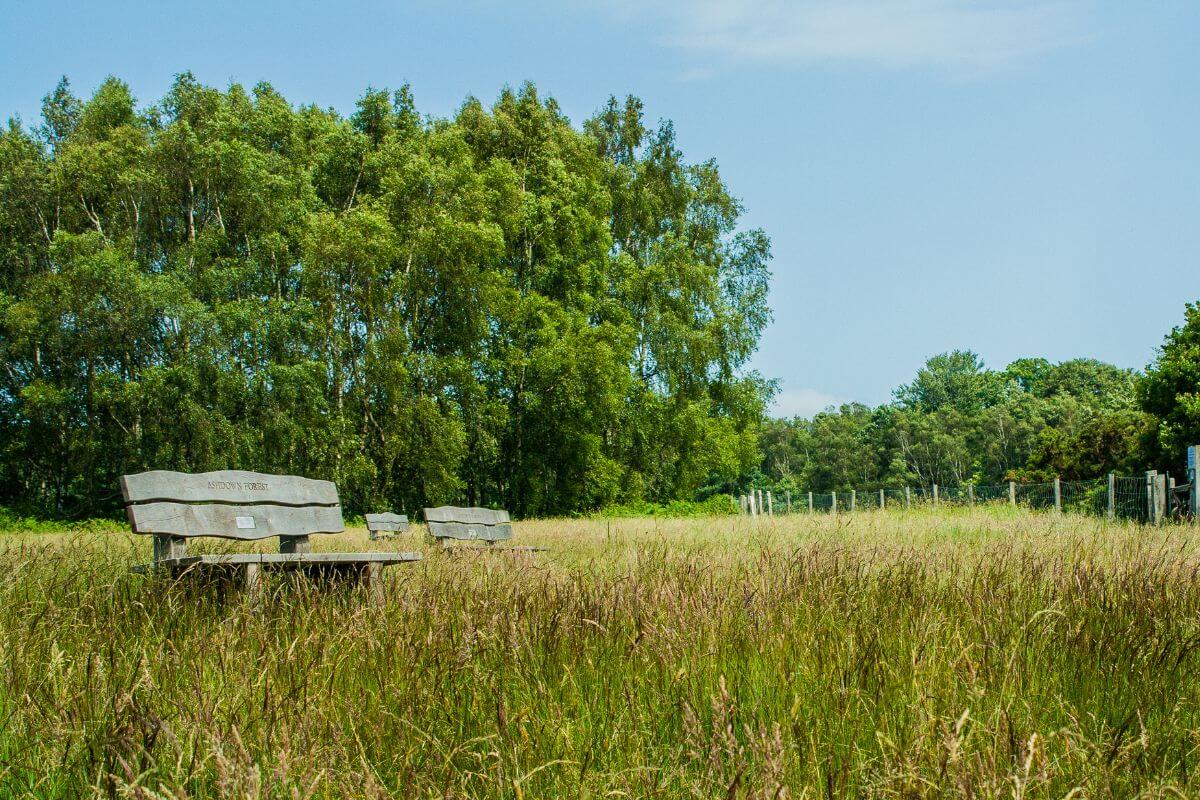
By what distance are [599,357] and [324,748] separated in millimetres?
28397

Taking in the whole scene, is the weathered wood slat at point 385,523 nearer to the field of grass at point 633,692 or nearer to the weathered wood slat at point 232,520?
the weathered wood slat at point 232,520

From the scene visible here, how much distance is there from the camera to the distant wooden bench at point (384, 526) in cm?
1193

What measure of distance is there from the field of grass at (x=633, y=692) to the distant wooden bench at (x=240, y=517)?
53cm

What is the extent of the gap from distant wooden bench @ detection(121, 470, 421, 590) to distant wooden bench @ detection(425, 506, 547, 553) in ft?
10.6

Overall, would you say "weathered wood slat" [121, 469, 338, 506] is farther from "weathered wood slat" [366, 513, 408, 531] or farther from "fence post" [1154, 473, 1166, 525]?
"fence post" [1154, 473, 1166, 525]

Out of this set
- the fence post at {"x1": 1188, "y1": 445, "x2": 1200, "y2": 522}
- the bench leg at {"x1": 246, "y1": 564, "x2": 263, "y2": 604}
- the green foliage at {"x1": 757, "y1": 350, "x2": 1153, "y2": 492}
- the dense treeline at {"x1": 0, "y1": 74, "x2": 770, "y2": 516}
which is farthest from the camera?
the green foliage at {"x1": 757, "y1": 350, "x2": 1153, "y2": 492}

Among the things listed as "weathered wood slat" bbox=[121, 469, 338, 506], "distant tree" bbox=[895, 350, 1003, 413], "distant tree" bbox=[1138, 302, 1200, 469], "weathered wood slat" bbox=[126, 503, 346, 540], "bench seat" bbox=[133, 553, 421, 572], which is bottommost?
"bench seat" bbox=[133, 553, 421, 572]

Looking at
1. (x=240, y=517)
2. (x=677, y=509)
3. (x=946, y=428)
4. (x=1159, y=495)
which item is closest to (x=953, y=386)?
(x=946, y=428)

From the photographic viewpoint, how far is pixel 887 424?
83.4m

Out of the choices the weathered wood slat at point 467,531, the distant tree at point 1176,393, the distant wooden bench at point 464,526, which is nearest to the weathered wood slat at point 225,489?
the distant wooden bench at point 464,526

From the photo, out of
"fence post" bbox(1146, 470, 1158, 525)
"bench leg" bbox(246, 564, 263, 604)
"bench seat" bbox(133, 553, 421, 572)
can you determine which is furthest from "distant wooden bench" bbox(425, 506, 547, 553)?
"fence post" bbox(1146, 470, 1158, 525)

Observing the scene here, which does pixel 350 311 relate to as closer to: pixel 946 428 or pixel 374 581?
pixel 374 581

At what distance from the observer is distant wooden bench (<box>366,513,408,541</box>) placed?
11.9 metres

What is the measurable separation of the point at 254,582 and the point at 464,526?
22.0 ft
